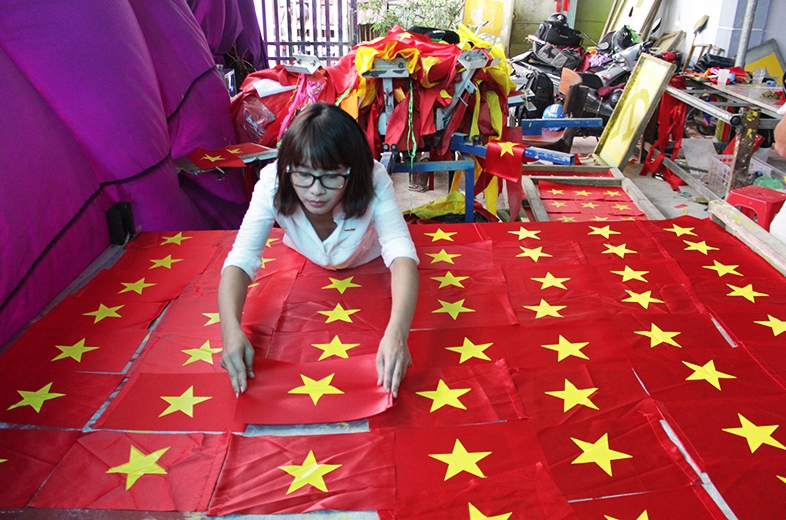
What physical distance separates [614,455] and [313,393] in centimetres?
70

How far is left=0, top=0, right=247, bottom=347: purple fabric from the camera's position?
1840 millimetres

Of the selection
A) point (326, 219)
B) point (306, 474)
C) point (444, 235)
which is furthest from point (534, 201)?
point (306, 474)

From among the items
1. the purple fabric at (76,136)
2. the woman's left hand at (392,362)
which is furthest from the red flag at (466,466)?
the purple fabric at (76,136)

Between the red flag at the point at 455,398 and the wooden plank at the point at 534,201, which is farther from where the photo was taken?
the wooden plank at the point at 534,201

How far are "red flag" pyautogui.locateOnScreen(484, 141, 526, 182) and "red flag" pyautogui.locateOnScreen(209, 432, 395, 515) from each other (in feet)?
6.83

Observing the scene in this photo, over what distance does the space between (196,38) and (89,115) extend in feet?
4.14

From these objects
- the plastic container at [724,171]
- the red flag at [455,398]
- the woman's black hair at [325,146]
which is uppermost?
the woman's black hair at [325,146]

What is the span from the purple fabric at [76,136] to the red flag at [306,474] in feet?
3.02

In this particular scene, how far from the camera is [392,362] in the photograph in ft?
4.70

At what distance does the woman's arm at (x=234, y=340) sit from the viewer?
1.45 metres

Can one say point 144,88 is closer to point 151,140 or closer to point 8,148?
point 151,140

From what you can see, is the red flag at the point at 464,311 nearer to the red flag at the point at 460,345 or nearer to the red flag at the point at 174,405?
the red flag at the point at 460,345

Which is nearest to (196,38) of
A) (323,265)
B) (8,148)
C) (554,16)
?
(8,148)

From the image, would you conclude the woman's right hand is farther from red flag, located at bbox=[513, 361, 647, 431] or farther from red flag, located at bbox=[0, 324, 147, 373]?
red flag, located at bbox=[513, 361, 647, 431]
